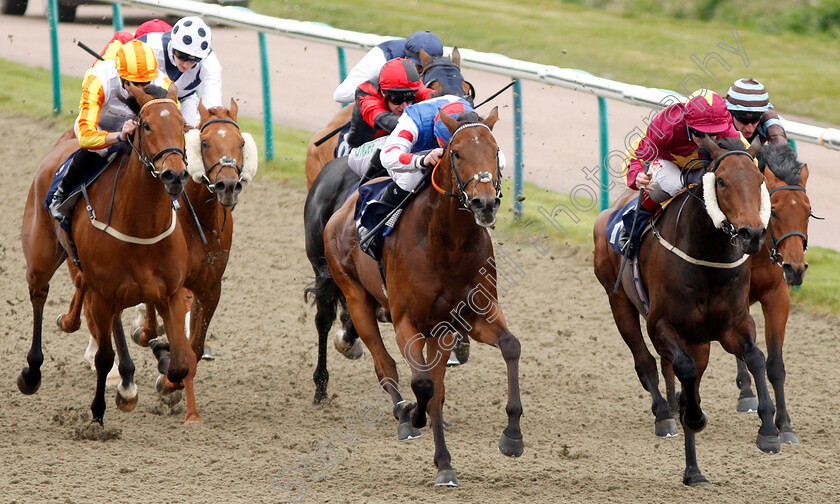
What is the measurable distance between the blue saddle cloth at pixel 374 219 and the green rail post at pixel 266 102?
15.9 feet

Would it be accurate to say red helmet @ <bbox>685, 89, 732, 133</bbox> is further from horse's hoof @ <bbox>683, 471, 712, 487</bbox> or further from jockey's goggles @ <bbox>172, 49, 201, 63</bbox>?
jockey's goggles @ <bbox>172, 49, 201, 63</bbox>

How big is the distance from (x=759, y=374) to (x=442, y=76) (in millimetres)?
2632

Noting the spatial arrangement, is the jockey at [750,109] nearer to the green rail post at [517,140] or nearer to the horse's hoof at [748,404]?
the horse's hoof at [748,404]

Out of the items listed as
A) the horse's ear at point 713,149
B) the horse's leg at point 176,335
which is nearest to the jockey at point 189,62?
the horse's leg at point 176,335

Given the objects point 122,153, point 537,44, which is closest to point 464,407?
point 122,153

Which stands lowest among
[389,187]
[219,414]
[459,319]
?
[219,414]

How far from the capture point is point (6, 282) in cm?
905

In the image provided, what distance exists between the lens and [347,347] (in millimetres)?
7363

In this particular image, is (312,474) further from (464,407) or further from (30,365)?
(30,365)

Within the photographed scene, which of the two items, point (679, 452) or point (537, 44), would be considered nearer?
point (679, 452)

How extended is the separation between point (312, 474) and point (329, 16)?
11535 mm

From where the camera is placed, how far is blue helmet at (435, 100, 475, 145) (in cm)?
563

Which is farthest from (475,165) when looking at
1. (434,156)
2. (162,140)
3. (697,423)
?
(697,423)

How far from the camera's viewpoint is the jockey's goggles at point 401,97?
661cm
